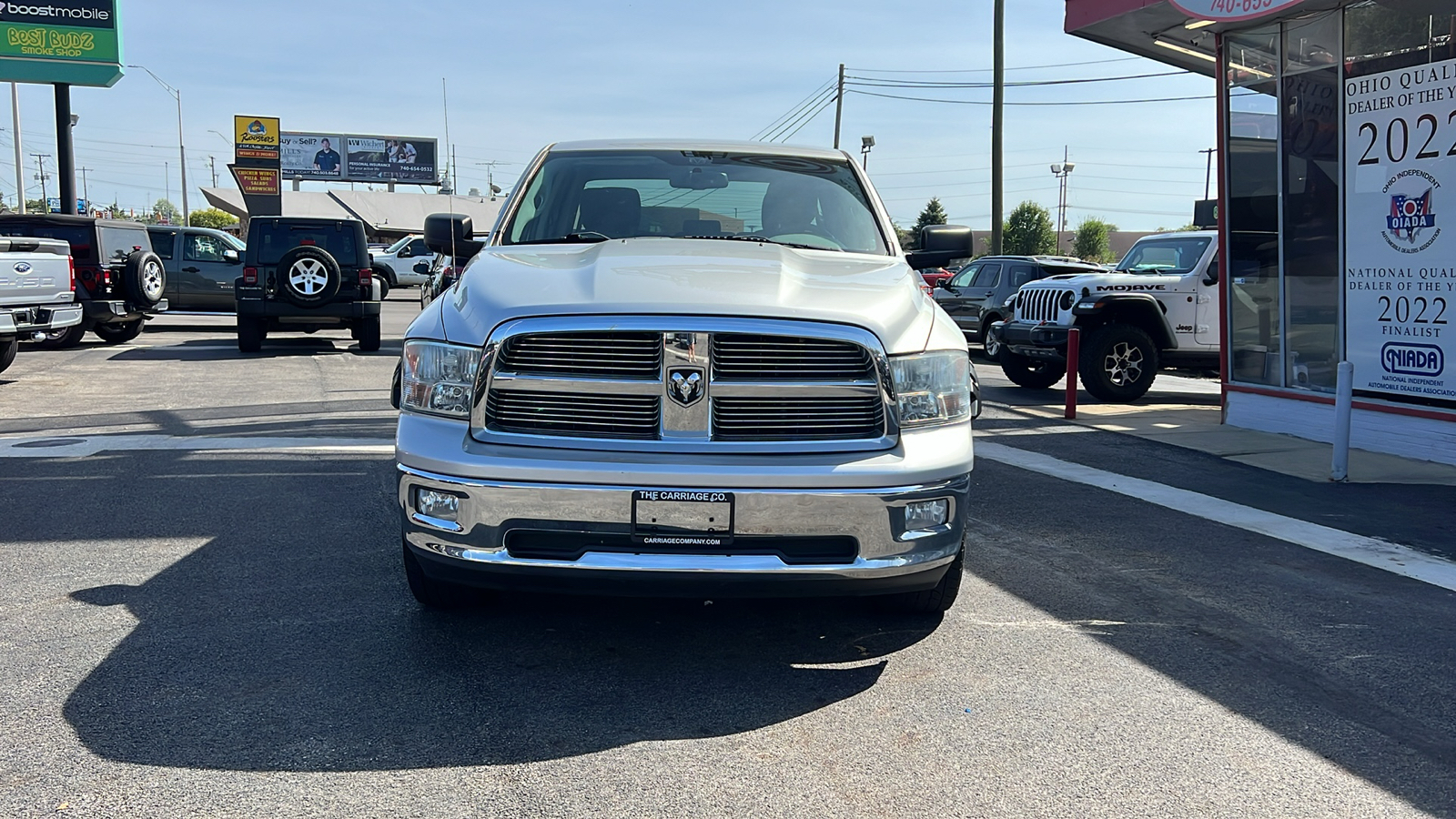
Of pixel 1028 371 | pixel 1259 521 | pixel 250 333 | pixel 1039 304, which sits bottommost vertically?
pixel 1259 521

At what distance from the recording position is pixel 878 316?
13.3 ft

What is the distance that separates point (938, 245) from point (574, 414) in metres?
2.86

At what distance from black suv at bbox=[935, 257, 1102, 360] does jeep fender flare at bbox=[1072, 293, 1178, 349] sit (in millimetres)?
3552

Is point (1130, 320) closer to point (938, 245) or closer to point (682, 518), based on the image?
point (938, 245)

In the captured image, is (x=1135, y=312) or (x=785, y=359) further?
(x=1135, y=312)

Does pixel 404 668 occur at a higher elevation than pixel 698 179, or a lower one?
lower

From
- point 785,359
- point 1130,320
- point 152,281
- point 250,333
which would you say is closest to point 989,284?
point 1130,320

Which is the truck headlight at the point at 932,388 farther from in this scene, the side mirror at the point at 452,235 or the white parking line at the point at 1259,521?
the white parking line at the point at 1259,521

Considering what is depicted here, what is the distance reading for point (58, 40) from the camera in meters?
29.2

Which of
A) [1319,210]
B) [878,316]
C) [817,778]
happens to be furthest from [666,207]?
[1319,210]

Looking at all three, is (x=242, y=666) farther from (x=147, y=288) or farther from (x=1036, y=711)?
(x=147, y=288)

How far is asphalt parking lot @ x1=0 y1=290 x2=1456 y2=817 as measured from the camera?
3.22 meters

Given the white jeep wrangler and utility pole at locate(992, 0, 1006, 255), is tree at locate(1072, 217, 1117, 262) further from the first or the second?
the white jeep wrangler

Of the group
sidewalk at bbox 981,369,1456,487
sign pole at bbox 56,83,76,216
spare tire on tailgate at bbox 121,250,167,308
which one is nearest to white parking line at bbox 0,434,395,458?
sidewalk at bbox 981,369,1456,487
